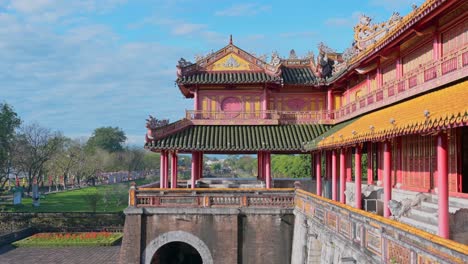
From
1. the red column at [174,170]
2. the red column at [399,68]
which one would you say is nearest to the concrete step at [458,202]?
the red column at [399,68]

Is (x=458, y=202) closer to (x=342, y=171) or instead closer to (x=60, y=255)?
(x=342, y=171)

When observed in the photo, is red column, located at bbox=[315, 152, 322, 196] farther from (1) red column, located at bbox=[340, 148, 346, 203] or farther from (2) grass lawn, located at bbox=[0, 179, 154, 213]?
(2) grass lawn, located at bbox=[0, 179, 154, 213]

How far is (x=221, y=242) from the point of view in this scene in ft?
60.2

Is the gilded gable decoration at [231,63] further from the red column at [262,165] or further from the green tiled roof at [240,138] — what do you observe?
the red column at [262,165]

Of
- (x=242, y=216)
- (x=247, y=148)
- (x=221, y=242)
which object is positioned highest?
(x=247, y=148)

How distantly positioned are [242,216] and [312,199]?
5.14m

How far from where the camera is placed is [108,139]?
11088cm

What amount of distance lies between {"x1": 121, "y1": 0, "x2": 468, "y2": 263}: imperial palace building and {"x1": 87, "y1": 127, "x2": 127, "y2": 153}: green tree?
3533 inches

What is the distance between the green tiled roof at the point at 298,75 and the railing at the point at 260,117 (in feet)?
6.64

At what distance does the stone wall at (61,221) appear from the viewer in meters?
39.7

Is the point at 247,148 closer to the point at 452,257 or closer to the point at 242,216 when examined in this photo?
the point at 242,216

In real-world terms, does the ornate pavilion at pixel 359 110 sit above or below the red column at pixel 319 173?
above

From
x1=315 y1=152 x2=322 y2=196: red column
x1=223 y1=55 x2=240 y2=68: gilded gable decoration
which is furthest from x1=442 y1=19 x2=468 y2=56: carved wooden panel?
x1=223 y1=55 x2=240 y2=68: gilded gable decoration

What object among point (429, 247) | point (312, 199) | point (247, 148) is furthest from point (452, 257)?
point (247, 148)
